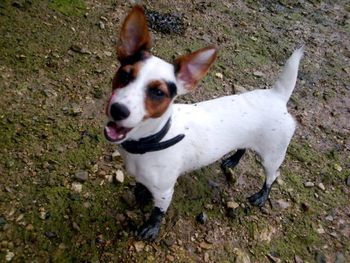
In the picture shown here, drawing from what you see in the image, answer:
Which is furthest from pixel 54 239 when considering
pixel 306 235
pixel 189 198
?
pixel 306 235

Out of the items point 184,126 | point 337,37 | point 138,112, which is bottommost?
point 337,37

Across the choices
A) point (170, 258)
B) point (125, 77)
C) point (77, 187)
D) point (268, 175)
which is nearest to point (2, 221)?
point (77, 187)

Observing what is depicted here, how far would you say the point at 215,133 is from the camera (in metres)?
2.88

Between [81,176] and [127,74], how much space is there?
1.31 metres

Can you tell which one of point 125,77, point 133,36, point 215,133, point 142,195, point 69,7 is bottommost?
point 142,195

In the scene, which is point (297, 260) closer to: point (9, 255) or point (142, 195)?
point (142, 195)

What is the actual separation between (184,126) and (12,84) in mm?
1852

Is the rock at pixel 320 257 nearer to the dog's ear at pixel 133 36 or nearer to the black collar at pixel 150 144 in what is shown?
the black collar at pixel 150 144

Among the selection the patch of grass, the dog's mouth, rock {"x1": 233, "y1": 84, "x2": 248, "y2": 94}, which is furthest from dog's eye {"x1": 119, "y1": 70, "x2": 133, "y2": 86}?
the patch of grass

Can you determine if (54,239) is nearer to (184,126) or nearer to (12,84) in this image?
(184,126)

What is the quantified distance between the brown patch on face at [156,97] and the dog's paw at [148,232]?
1061mm

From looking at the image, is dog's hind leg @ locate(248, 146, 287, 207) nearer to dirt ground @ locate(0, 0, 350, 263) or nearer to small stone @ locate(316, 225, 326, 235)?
dirt ground @ locate(0, 0, 350, 263)

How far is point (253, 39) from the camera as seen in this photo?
5.27 m

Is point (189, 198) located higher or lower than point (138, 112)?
lower
